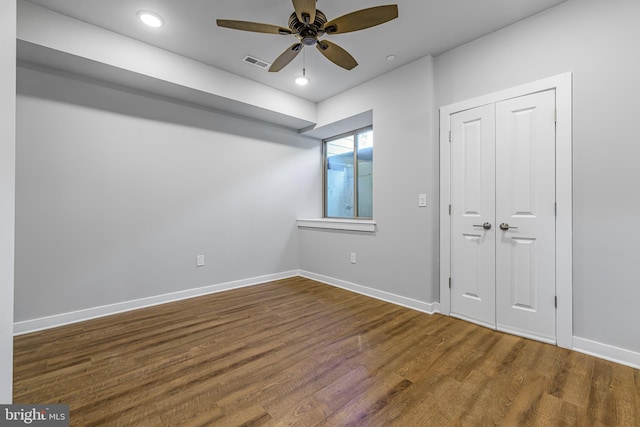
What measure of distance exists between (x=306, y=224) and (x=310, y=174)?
2.94 feet

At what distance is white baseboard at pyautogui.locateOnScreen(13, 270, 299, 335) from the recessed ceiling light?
108 inches

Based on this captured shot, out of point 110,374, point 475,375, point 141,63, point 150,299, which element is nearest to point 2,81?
point 110,374

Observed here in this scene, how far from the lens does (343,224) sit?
3.76 meters

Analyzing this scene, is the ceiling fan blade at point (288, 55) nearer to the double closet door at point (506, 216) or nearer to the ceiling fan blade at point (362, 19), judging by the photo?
the ceiling fan blade at point (362, 19)

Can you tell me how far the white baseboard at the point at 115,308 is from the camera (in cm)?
240

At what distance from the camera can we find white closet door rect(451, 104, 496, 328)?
2.50 meters

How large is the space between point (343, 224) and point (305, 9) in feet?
8.28

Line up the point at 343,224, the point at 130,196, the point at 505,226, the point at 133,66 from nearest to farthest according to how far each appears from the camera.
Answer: the point at 505,226 < the point at 133,66 < the point at 130,196 < the point at 343,224

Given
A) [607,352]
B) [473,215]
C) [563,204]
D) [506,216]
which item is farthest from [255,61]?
[607,352]

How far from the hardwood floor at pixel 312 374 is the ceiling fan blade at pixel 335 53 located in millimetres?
2376

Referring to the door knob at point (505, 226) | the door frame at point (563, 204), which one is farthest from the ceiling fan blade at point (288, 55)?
the door knob at point (505, 226)

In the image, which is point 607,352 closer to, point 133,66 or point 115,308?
point 115,308

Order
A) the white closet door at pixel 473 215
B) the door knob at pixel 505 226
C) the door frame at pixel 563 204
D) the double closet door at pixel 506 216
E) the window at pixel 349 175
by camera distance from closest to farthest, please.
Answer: the door frame at pixel 563 204
the double closet door at pixel 506 216
the door knob at pixel 505 226
the white closet door at pixel 473 215
the window at pixel 349 175

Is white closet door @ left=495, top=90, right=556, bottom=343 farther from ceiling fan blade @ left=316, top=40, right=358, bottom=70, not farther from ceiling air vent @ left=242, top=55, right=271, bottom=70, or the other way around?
ceiling air vent @ left=242, top=55, right=271, bottom=70
